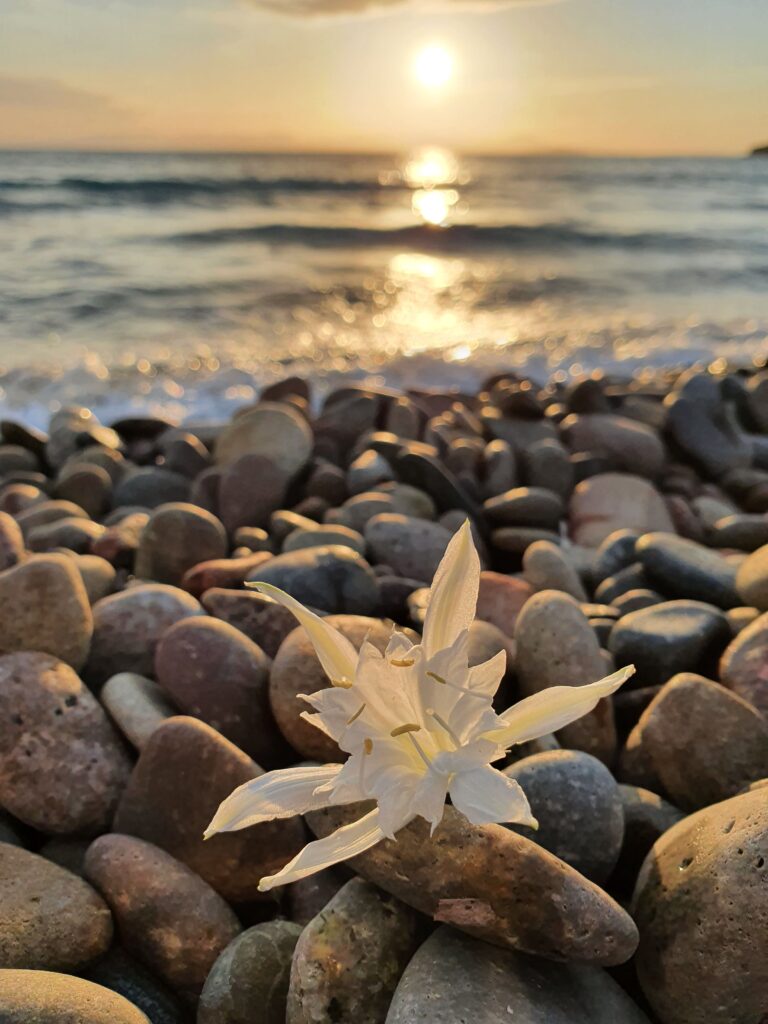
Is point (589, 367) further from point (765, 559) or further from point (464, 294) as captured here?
point (765, 559)

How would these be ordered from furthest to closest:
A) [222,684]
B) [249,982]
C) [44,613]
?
[44,613], [222,684], [249,982]

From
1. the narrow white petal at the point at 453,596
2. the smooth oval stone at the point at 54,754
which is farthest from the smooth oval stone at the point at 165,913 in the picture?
the narrow white petal at the point at 453,596

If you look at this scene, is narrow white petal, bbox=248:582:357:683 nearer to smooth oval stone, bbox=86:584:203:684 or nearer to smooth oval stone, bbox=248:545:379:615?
smooth oval stone, bbox=86:584:203:684

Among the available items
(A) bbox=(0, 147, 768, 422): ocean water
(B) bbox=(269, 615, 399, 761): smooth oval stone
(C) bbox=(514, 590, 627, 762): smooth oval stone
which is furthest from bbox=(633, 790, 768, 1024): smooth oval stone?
(A) bbox=(0, 147, 768, 422): ocean water

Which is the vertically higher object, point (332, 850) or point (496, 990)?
point (332, 850)

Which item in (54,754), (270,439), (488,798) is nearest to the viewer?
(488,798)

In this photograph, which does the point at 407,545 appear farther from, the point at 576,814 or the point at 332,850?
the point at 332,850

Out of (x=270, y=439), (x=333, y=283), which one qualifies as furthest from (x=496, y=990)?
(x=333, y=283)

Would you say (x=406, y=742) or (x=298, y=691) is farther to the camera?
(x=298, y=691)
